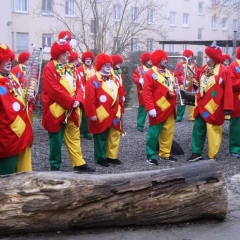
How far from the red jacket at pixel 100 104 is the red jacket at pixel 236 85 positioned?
2.10 m

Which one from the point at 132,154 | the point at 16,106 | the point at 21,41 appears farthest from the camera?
the point at 21,41

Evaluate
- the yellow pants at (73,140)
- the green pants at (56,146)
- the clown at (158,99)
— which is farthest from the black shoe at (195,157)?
the green pants at (56,146)

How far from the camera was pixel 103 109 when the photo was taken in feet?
27.5

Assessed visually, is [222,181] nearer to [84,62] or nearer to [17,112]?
[17,112]

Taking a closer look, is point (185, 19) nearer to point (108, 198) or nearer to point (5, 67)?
point (5, 67)

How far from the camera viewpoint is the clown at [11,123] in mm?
6078

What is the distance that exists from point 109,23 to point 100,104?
62.7 ft

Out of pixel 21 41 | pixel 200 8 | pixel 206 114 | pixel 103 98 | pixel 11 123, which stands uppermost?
pixel 200 8

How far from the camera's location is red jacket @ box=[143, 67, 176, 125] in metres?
8.55

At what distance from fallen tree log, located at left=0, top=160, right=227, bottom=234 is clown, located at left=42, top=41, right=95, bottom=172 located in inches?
91.8

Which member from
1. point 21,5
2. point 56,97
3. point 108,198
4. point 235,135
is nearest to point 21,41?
point 21,5

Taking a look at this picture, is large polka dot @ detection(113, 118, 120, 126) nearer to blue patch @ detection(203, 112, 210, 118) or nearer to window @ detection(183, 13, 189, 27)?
blue patch @ detection(203, 112, 210, 118)

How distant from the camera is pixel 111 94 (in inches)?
332

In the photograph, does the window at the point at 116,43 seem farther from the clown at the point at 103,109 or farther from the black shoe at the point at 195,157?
the clown at the point at 103,109
